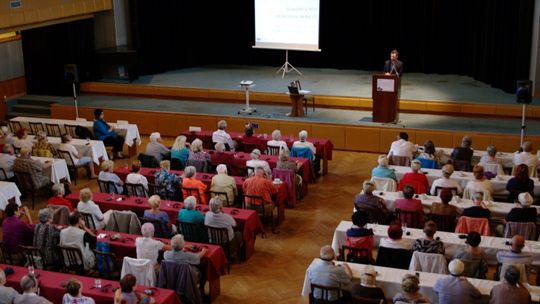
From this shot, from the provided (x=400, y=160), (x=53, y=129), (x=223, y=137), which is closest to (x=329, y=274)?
(x=400, y=160)

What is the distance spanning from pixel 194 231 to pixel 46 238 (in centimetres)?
191

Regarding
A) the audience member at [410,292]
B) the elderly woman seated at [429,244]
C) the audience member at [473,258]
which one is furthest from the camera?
the elderly woman seated at [429,244]

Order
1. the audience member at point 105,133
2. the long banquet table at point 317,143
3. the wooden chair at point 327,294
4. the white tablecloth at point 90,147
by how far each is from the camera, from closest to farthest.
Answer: the wooden chair at point 327,294 → the long banquet table at point 317,143 → the white tablecloth at point 90,147 → the audience member at point 105,133

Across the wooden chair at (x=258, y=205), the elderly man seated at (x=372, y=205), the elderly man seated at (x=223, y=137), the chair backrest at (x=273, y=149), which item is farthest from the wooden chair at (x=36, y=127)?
the elderly man seated at (x=372, y=205)

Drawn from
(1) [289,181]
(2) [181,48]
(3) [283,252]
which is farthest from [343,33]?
(3) [283,252]

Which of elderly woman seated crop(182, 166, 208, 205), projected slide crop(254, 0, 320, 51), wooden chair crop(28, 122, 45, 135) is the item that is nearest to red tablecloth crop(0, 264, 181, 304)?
elderly woman seated crop(182, 166, 208, 205)

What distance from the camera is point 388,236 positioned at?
8734 mm

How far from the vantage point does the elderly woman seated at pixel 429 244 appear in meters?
8.24

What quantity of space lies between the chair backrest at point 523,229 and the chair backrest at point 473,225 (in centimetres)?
27

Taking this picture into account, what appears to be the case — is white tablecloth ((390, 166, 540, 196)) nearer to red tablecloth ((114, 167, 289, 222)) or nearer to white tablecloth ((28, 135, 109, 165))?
red tablecloth ((114, 167, 289, 222))

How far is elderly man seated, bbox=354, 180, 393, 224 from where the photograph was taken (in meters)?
9.75

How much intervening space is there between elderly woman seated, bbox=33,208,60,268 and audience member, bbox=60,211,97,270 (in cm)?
17

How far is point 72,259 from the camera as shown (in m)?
8.95

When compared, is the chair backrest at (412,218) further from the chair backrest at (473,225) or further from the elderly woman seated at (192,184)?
the elderly woman seated at (192,184)
